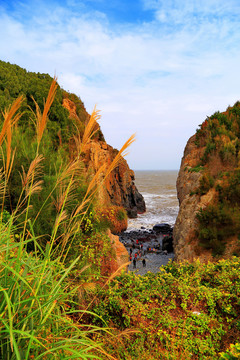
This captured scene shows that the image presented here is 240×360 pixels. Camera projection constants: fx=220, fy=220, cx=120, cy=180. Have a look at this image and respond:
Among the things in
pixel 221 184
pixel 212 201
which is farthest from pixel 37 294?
pixel 221 184

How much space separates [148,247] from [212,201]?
40.5 feet

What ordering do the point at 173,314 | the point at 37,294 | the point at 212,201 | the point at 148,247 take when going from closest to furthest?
the point at 37,294 < the point at 173,314 < the point at 212,201 < the point at 148,247

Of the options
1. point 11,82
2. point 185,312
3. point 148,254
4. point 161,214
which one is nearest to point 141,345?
point 185,312

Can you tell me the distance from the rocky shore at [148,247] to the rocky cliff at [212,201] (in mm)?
3739

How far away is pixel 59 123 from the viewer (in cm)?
1509

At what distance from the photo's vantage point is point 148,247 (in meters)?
23.5

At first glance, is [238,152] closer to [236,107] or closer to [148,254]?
[236,107]

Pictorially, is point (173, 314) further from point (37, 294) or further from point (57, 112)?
point (57, 112)

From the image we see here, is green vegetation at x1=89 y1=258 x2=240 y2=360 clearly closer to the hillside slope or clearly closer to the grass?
the grass

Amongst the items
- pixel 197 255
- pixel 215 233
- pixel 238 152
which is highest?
pixel 238 152

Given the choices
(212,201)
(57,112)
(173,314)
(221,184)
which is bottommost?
(173,314)

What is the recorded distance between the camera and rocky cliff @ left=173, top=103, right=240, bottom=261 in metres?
11.7

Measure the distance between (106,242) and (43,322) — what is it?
5.60 m

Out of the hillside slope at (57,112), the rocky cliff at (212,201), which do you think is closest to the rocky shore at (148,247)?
the rocky cliff at (212,201)
